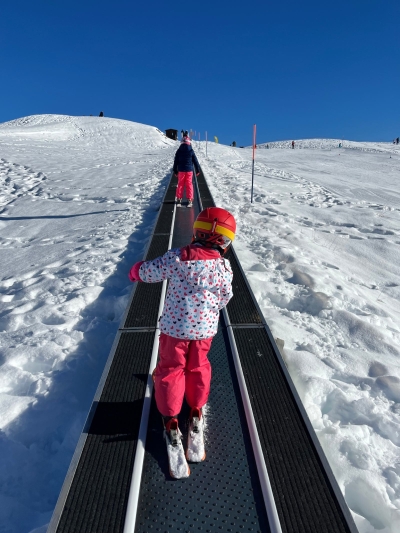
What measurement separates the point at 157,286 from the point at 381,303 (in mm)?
3079

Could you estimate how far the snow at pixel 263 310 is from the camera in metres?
2.52

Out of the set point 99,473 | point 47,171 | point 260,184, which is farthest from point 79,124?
point 99,473

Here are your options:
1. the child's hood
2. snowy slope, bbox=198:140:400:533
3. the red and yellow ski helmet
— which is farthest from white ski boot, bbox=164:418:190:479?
the red and yellow ski helmet

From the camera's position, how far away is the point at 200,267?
2.43 m

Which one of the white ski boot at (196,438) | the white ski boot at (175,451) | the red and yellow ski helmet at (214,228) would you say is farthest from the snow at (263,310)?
the red and yellow ski helmet at (214,228)

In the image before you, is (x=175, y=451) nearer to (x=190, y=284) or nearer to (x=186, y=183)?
(x=190, y=284)

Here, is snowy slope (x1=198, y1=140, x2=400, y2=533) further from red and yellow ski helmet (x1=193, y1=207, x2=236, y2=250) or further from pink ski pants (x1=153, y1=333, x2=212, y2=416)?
red and yellow ski helmet (x1=193, y1=207, x2=236, y2=250)

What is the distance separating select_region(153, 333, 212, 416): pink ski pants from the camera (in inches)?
97.1

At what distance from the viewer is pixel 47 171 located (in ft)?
54.1

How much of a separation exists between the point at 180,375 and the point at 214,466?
588 mm

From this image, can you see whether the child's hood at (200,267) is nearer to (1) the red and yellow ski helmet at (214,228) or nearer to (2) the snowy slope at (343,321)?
(1) the red and yellow ski helmet at (214,228)

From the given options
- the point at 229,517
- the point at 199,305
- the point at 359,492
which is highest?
the point at 199,305

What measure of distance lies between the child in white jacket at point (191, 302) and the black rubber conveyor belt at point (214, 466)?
0.91ft

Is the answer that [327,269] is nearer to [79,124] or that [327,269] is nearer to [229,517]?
[229,517]
